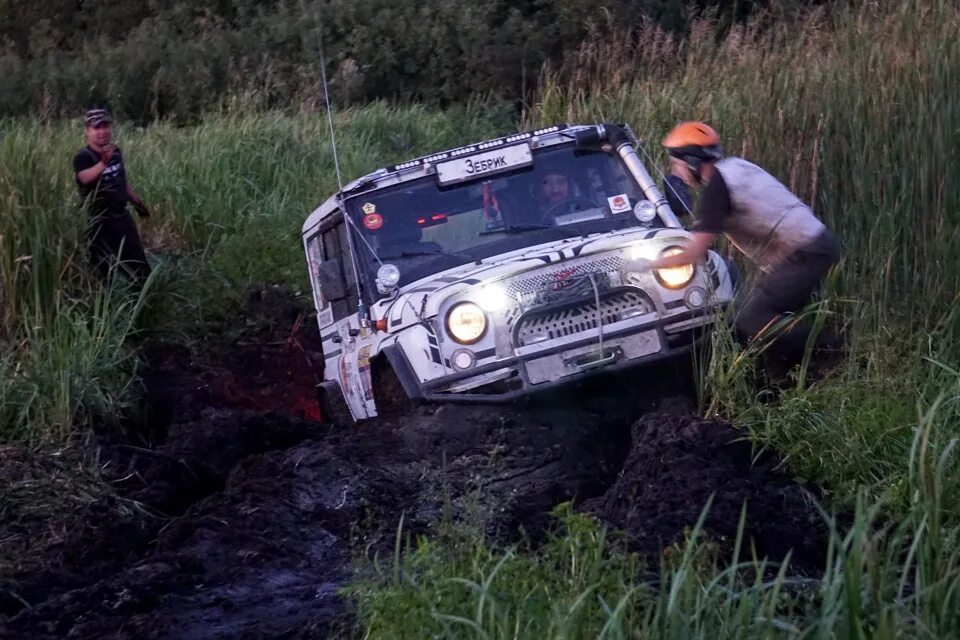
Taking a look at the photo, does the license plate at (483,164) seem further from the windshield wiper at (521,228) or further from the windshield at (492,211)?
the windshield wiper at (521,228)

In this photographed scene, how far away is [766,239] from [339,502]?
2.37m

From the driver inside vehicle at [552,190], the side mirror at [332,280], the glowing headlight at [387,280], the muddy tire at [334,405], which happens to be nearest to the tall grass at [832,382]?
the driver inside vehicle at [552,190]

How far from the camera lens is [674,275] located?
667cm

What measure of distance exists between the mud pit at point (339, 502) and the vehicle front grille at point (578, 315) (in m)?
0.36

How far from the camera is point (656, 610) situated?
11.8 feet

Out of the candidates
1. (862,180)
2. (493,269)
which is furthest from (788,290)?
(493,269)

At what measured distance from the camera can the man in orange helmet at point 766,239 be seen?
6.40 metres

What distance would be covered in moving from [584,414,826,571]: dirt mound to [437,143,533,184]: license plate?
1941mm

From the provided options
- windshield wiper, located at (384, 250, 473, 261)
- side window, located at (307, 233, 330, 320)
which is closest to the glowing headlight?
windshield wiper, located at (384, 250, 473, 261)

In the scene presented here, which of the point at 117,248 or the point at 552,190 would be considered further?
the point at 117,248

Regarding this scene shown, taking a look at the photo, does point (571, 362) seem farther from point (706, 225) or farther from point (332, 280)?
point (332, 280)

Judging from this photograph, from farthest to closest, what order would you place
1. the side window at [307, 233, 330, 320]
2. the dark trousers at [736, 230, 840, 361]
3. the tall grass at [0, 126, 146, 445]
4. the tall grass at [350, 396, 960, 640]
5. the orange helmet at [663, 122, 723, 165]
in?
the side window at [307, 233, 330, 320], the tall grass at [0, 126, 146, 445], the orange helmet at [663, 122, 723, 165], the dark trousers at [736, 230, 840, 361], the tall grass at [350, 396, 960, 640]

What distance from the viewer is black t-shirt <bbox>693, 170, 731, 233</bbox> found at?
6.46m

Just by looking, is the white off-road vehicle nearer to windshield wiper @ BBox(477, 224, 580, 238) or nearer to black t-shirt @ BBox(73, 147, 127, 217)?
windshield wiper @ BBox(477, 224, 580, 238)
